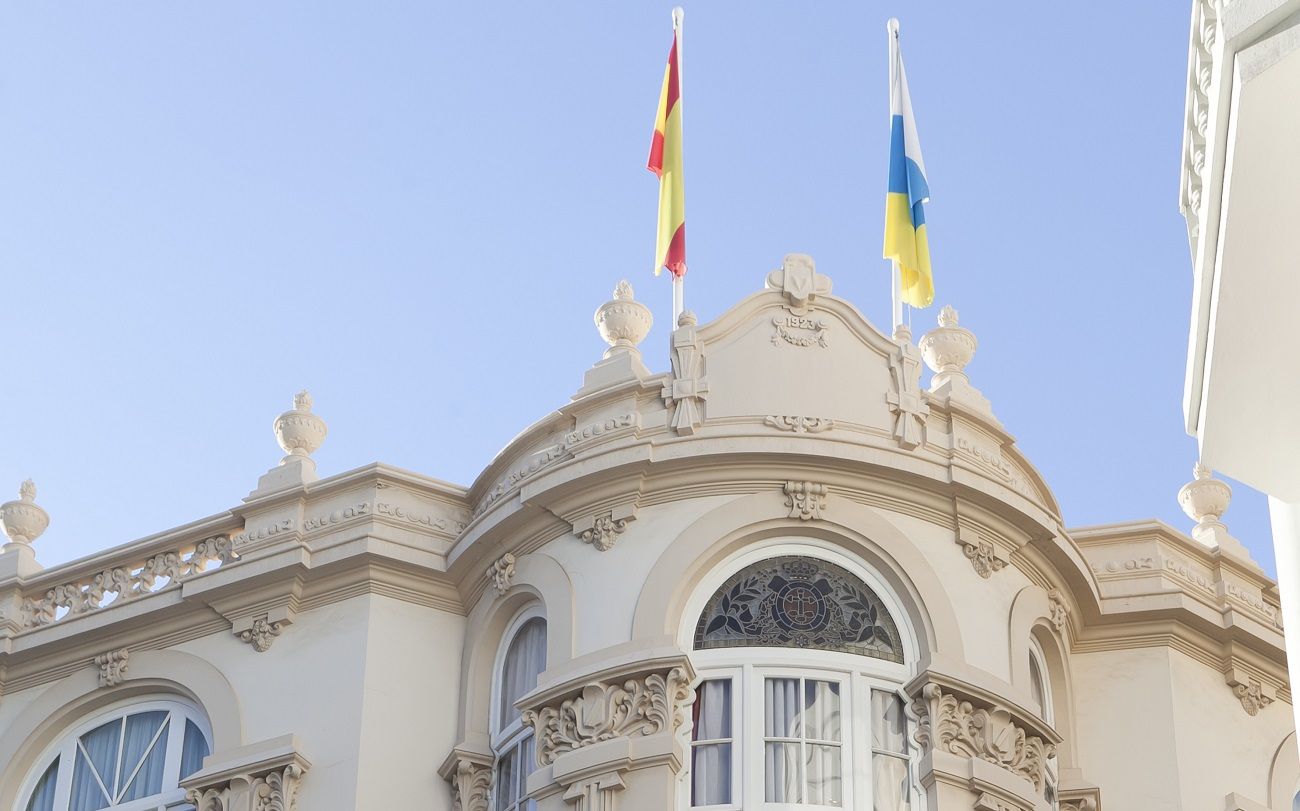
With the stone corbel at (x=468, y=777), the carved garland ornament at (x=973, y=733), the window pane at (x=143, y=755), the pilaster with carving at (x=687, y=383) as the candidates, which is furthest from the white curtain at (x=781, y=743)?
the window pane at (x=143, y=755)

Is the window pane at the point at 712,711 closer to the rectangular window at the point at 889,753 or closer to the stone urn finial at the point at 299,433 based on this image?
the rectangular window at the point at 889,753

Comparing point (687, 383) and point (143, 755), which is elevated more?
point (687, 383)

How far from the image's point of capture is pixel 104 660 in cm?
1984

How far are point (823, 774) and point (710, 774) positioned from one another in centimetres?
90

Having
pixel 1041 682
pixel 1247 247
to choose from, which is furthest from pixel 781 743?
pixel 1247 247

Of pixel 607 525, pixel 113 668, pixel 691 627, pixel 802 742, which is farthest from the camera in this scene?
pixel 113 668

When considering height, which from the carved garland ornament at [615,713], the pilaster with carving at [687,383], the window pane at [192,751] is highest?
the pilaster with carving at [687,383]

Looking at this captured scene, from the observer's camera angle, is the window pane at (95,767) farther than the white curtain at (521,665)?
Yes

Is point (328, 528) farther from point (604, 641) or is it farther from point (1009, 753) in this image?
point (1009, 753)

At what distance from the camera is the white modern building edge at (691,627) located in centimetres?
1705

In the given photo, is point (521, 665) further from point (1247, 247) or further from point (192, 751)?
point (1247, 247)

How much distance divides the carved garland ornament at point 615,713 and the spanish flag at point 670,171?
5.32 metres

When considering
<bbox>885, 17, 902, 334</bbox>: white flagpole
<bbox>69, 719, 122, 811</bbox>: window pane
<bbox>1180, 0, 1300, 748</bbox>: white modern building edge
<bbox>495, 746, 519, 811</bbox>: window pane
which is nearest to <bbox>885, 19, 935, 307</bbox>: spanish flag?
<bbox>885, 17, 902, 334</bbox>: white flagpole

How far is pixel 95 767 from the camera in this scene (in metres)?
19.7
